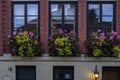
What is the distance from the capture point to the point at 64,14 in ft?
59.1

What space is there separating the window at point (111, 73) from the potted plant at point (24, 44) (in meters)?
2.62

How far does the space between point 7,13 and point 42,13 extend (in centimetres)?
134

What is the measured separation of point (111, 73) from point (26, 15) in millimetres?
3953

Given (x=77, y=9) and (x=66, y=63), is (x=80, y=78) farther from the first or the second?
(x=77, y=9)

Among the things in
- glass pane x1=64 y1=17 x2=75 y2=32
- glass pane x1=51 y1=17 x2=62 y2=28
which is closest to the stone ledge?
glass pane x1=64 y1=17 x2=75 y2=32

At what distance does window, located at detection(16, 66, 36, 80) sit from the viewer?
17953 mm

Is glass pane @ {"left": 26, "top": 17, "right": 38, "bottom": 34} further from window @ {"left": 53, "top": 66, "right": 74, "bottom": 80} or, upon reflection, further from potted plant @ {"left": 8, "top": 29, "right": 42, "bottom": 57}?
window @ {"left": 53, "top": 66, "right": 74, "bottom": 80}

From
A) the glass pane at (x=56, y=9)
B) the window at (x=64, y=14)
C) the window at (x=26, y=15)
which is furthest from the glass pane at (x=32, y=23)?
the glass pane at (x=56, y=9)

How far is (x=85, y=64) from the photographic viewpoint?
1773 cm

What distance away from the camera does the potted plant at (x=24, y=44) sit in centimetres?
1741

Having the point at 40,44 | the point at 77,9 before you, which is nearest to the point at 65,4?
the point at 77,9

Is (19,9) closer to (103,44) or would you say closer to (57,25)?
(57,25)

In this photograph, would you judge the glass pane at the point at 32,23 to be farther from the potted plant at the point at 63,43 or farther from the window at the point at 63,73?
the window at the point at 63,73

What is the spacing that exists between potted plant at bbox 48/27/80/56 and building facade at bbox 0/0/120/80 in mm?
245
